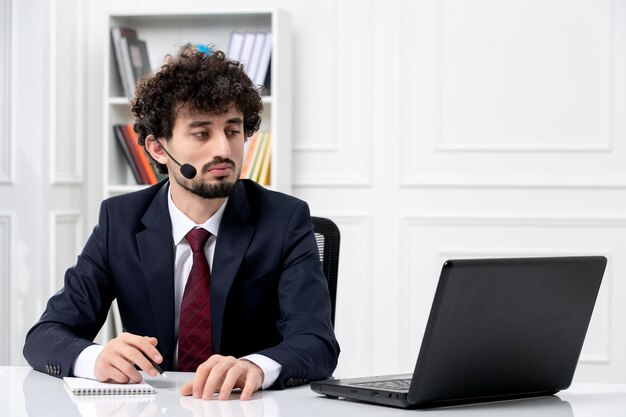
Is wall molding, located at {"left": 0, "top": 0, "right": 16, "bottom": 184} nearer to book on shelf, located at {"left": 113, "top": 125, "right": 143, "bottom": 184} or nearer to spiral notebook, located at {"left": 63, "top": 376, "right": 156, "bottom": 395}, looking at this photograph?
book on shelf, located at {"left": 113, "top": 125, "right": 143, "bottom": 184}

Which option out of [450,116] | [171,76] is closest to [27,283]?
[450,116]

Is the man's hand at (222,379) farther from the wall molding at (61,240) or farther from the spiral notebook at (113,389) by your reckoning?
the wall molding at (61,240)

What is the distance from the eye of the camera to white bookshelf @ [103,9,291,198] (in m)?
4.07

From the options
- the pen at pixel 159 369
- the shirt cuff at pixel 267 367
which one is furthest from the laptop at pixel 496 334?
the pen at pixel 159 369

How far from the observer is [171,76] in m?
2.19

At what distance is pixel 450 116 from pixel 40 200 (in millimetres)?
1794

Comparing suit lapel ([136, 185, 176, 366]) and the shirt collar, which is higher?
the shirt collar

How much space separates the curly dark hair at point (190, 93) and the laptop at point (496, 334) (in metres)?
0.77

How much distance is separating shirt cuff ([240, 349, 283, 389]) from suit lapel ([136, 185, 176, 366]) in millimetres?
431

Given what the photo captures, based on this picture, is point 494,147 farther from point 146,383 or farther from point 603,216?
point 146,383

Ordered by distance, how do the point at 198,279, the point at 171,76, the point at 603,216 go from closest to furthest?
the point at 198,279 → the point at 171,76 → the point at 603,216

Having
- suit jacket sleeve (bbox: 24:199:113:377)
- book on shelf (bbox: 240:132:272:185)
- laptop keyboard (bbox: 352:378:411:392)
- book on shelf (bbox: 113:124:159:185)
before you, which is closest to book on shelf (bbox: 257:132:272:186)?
book on shelf (bbox: 240:132:272:185)

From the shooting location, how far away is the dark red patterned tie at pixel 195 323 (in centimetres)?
202

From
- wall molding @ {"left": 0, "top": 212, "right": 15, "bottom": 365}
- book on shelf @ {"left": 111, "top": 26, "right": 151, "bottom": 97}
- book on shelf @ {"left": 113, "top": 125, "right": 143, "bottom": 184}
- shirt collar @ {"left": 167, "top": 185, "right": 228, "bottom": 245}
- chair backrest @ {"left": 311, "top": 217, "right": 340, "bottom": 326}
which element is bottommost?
wall molding @ {"left": 0, "top": 212, "right": 15, "bottom": 365}
